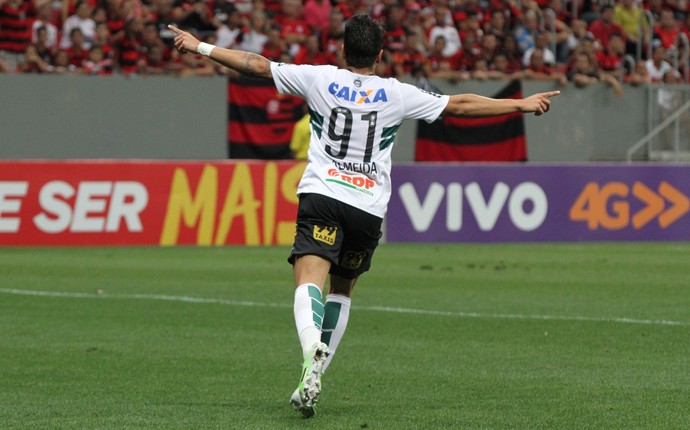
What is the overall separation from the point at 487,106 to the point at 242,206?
1430 centimetres

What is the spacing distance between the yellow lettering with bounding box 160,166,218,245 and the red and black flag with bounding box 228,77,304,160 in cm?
363

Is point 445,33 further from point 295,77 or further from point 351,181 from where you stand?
point 351,181

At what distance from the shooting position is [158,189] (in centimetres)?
2083

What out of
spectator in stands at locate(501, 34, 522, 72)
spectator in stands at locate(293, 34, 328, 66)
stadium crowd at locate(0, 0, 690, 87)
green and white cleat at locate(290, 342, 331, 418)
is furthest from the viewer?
spectator in stands at locate(501, 34, 522, 72)

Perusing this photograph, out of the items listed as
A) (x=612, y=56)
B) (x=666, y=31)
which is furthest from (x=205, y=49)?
(x=666, y=31)

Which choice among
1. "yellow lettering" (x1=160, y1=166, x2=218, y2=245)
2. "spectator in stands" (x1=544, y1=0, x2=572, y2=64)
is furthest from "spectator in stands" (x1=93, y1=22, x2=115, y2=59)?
"spectator in stands" (x1=544, y1=0, x2=572, y2=64)

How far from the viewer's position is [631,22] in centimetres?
2866

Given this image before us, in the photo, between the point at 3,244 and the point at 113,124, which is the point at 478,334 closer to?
the point at 3,244

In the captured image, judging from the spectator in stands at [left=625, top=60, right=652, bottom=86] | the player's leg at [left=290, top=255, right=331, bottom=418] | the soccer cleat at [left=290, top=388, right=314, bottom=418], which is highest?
the player's leg at [left=290, top=255, right=331, bottom=418]

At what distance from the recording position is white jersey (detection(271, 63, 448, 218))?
706cm

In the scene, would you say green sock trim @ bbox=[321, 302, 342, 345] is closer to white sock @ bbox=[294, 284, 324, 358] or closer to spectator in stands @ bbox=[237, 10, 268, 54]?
white sock @ bbox=[294, 284, 324, 358]

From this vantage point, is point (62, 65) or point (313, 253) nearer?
point (313, 253)

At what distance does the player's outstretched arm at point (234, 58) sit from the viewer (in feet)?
23.4

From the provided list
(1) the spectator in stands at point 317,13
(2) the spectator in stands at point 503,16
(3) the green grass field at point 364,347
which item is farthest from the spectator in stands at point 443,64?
(3) the green grass field at point 364,347
